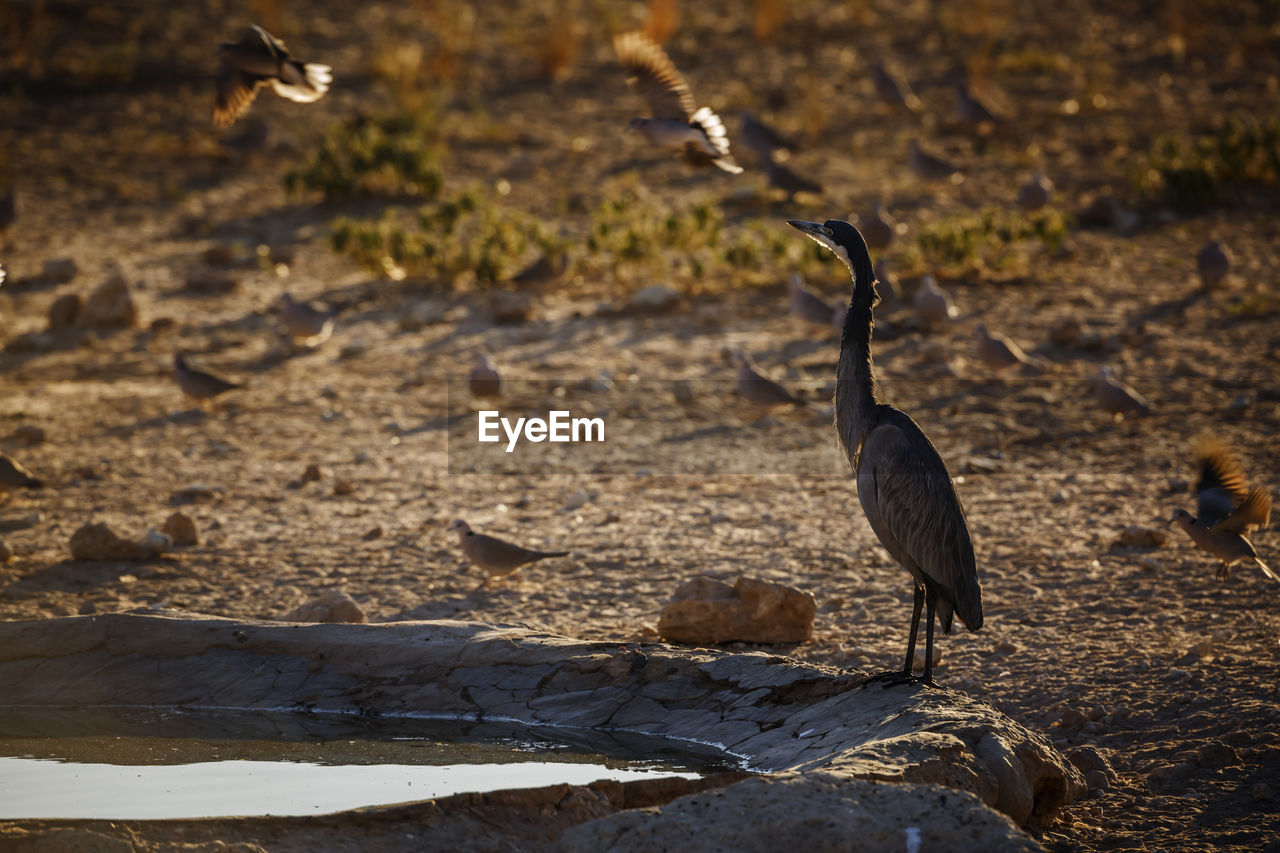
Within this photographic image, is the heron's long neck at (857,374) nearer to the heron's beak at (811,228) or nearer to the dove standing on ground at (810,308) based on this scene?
the heron's beak at (811,228)

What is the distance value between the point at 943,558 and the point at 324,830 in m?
2.60

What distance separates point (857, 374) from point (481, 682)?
2.01m

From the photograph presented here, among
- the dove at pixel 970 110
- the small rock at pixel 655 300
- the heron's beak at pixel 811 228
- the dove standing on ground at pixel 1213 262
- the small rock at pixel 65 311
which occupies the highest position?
the dove at pixel 970 110

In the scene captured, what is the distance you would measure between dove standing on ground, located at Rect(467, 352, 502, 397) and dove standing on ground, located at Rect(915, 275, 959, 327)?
360 centimetres

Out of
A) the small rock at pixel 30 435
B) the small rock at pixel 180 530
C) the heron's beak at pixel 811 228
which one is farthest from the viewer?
the small rock at pixel 30 435

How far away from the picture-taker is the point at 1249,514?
649cm

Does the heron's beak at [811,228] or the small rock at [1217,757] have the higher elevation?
the heron's beak at [811,228]

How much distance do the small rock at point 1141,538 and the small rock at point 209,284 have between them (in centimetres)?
883

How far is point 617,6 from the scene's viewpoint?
23.4 metres

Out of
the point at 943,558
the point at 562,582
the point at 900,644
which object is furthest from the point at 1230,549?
the point at 562,582

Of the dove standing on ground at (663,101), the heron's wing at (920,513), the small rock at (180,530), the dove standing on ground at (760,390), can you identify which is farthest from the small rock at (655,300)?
the heron's wing at (920,513)

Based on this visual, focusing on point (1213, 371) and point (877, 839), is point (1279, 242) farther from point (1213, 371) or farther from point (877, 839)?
point (877, 839)

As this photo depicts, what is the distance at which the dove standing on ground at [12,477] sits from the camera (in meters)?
8.44

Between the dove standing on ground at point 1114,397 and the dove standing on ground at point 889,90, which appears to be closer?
the dove standing on ground at point 1114,397
